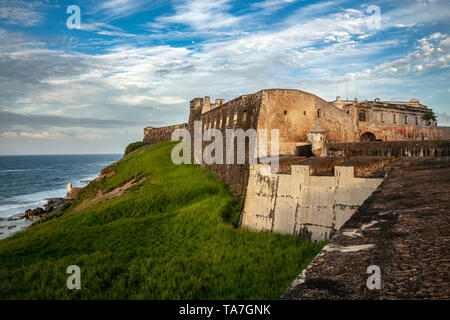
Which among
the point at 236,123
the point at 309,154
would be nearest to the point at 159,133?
the point at 236,123

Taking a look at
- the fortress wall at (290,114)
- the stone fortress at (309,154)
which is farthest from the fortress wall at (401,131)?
the fortress wall at (290,114)

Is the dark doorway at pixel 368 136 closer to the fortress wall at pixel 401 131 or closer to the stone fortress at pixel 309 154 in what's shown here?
the stone fortress at pixel 309 154

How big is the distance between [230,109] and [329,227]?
13.8 meters

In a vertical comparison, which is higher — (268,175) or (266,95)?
(266,95)

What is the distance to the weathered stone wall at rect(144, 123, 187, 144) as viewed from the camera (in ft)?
156

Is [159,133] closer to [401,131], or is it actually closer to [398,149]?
[401,131]

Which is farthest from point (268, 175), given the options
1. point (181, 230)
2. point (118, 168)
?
point (118, 168)

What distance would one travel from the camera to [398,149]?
622 inches

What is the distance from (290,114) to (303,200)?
952cm

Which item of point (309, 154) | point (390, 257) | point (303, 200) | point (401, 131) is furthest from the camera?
point (401, 131)

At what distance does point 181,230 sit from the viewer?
13336mm

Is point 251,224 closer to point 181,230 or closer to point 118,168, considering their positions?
point 181,230

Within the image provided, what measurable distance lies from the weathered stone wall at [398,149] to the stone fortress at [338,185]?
5 cm

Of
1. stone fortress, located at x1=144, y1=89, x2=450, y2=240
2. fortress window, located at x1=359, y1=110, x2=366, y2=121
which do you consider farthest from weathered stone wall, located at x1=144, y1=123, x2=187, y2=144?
fortress window, located at x1=359, y1=110, x2=366, y2=121
